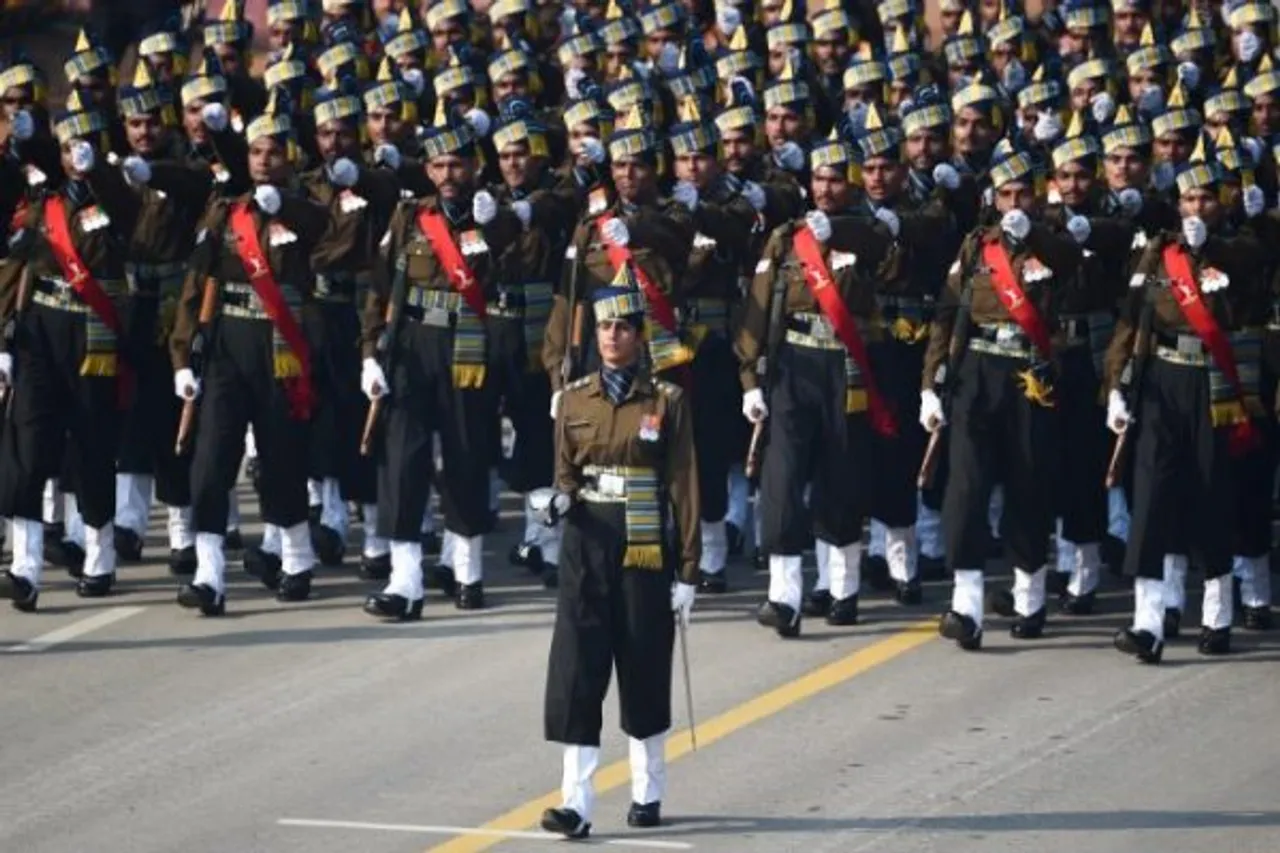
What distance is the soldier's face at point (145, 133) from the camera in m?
20.4

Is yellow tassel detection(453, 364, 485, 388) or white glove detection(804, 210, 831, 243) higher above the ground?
white glove detection(804, 210, 831, 243)

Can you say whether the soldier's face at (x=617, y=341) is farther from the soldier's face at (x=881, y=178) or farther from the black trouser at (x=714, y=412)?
the black trouser at (x=714, y=412)

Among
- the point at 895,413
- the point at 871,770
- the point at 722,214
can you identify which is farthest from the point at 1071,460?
the point at 871,770

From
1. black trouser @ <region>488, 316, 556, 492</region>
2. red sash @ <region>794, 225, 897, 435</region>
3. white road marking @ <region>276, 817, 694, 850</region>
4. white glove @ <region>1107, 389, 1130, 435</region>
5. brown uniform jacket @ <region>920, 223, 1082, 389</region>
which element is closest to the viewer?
white road marking @ <region>276, 817, 694, 850</region>

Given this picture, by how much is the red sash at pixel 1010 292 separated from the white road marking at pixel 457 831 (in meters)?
4.57

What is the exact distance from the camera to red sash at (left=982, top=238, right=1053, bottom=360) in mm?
18859

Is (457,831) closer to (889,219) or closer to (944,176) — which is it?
(889,219)

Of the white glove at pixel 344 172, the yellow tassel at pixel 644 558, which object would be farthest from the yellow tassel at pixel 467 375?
the yellow tassel at pixel 644 558

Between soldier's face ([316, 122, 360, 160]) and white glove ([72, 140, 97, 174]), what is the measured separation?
54.4 inches

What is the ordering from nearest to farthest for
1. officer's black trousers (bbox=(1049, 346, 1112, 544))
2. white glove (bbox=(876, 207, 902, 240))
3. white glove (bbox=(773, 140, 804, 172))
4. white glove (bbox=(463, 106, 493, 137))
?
white glove (bbox=(876, 207, 902, 240)), officer's black trousers (bbox=(1049, 346, 1112, 544)), white glove (bbox=(773, 140, 804, 172)), white glove (bbox=(463, 106, 493, 137))

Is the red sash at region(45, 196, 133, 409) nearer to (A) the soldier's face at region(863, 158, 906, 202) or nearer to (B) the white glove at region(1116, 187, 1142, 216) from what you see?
(A) the soldier's face at region(863, 158, 906, 202)

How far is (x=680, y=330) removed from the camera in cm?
1986

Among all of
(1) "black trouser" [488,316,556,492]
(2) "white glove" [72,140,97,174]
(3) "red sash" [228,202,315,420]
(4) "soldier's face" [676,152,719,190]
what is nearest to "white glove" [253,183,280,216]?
(3) "red sash" [228,202,315,420]

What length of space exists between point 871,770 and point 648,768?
1.32 metres
